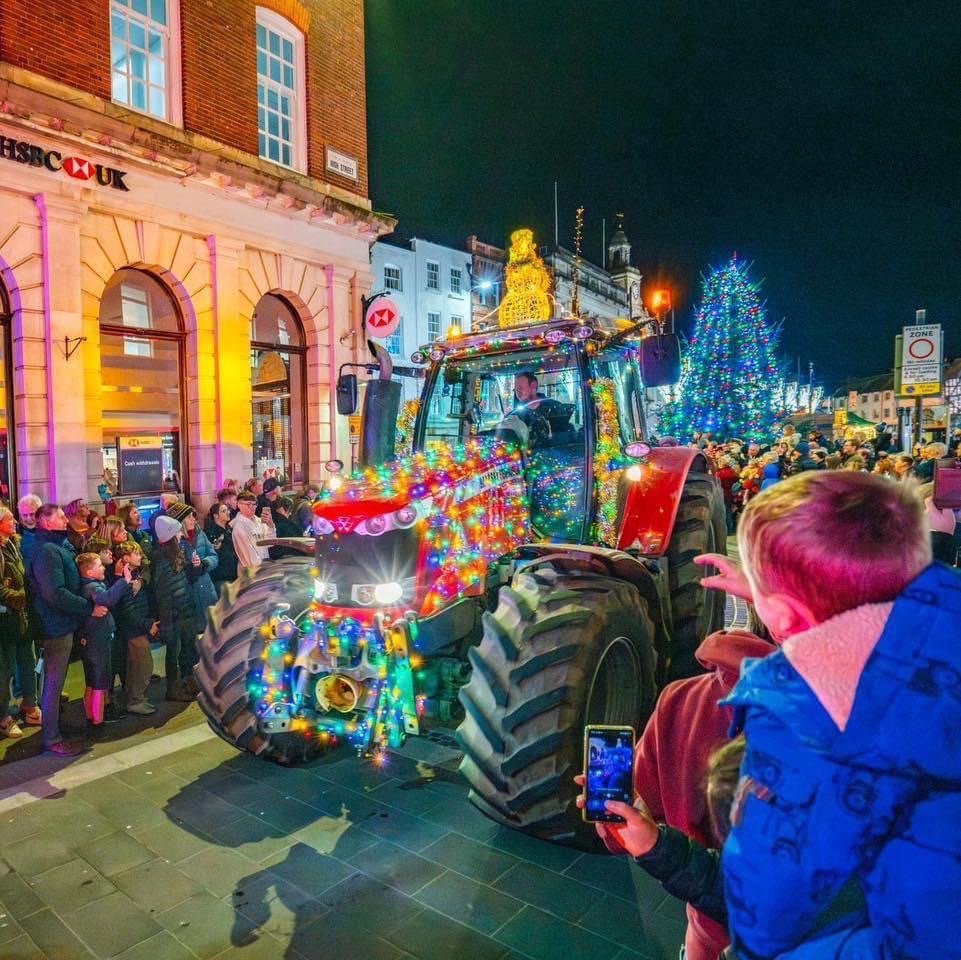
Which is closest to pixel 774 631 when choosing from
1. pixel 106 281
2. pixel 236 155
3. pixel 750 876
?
pixel 750 876

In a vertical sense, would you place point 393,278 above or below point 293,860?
above

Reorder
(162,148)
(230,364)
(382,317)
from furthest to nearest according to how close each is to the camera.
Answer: (382,317) → (230,364) → (162,148)

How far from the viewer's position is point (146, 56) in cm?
1102

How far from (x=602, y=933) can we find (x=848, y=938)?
225 cm

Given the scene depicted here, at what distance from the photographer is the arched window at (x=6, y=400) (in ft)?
31.1

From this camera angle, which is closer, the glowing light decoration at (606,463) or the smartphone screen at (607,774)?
the smartphone screen at (607,774)

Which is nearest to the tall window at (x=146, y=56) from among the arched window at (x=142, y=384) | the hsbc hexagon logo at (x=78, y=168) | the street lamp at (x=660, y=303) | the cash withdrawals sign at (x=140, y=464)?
the hsbc hexagon logo at (x=78, y=168)

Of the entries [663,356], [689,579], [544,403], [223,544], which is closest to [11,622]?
[223,544]

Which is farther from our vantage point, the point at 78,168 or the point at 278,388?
the point at 278,388

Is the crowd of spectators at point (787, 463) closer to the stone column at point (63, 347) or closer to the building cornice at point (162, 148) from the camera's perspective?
the building cornice at point (162, 148)

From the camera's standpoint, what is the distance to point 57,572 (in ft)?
17.2

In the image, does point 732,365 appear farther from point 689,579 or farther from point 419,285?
point 689,579

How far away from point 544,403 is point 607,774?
372 cm

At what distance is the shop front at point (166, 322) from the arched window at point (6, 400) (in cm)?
2
